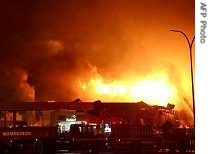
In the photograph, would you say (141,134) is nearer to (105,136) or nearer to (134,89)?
(105,136)

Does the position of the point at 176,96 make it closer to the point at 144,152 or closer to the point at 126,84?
the point at 126,84

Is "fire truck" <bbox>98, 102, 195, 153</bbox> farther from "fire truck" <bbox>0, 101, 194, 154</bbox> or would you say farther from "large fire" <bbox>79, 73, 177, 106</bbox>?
"large fire" <bbox>79, 73, 177, 106</bbox>

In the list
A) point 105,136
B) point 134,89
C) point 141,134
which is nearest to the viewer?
point 141,134

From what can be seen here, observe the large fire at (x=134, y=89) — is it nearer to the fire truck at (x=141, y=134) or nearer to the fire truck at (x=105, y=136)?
the fire truck at (x=141, y=134)

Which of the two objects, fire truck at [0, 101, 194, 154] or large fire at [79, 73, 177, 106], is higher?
large fire at [79, 73, 177, 106]

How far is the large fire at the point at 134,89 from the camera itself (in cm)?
6412

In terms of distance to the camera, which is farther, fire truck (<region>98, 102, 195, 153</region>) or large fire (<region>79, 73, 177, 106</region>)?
large fire (<region>79, 73, 177, 106</region>)

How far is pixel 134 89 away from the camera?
6494 centimetres

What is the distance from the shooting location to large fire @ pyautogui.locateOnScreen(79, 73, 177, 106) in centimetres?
6412

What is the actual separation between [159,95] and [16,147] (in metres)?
41.1

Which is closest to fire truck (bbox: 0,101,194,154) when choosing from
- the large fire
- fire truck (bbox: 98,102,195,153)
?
fire truck (bbox: 98,102,195,153)

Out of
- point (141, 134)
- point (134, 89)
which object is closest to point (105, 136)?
point (141, 134)
